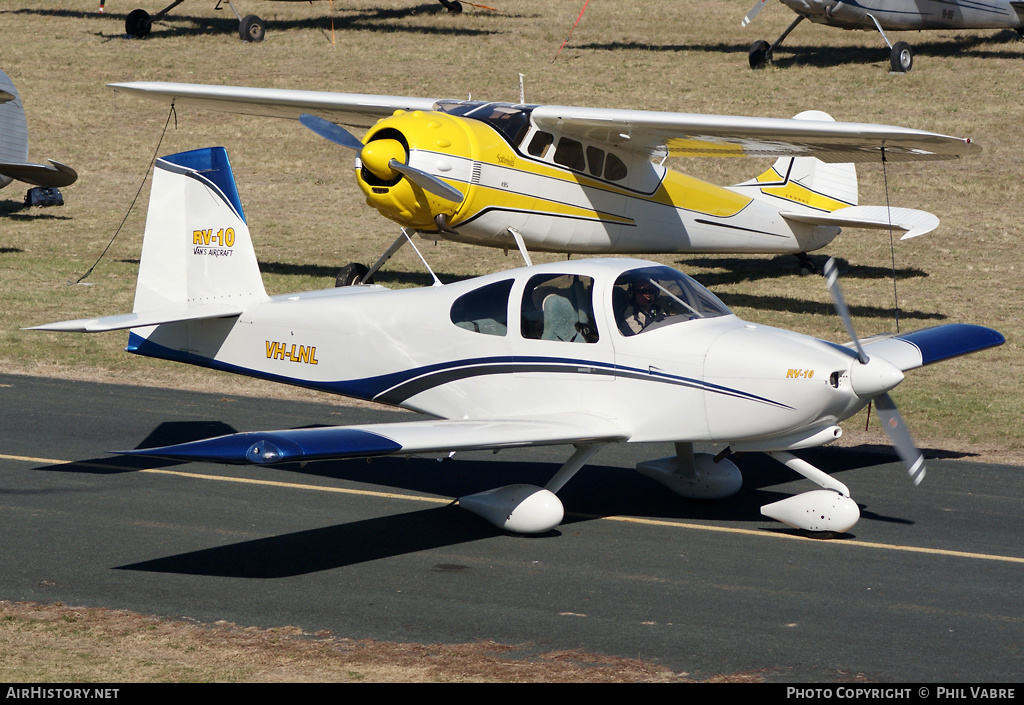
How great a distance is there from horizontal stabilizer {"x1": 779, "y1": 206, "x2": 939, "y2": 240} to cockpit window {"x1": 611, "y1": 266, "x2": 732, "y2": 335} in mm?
10027

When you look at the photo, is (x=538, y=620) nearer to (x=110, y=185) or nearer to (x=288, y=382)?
(x=288, y=382)

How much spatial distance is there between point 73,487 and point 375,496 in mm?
2634

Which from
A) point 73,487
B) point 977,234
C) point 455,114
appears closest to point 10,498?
point 73,487

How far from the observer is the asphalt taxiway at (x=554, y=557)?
674cm

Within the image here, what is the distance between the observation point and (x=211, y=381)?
575 inches

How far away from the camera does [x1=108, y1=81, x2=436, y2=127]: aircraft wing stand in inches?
749

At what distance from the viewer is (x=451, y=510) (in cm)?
945

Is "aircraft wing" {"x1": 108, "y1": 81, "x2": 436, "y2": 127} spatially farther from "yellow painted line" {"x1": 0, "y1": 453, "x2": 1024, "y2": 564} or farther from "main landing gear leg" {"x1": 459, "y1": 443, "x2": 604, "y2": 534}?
"main landing gear leg" {"x1": 459, "y1": 443, "x2": 604, "y2": 534}

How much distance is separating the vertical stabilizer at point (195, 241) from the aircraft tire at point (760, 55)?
25.9 metres

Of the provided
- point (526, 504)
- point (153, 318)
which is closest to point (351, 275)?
point (153, 318)

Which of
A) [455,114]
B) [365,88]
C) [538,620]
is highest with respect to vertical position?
[365,88]

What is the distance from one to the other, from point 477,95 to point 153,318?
23026 millimetres

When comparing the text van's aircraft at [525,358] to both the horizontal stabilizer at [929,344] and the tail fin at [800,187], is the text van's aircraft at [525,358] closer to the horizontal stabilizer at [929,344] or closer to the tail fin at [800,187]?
the horizontal stabilizer at [929,344]

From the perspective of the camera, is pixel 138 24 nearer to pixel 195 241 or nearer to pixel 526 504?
pixel 195 241
